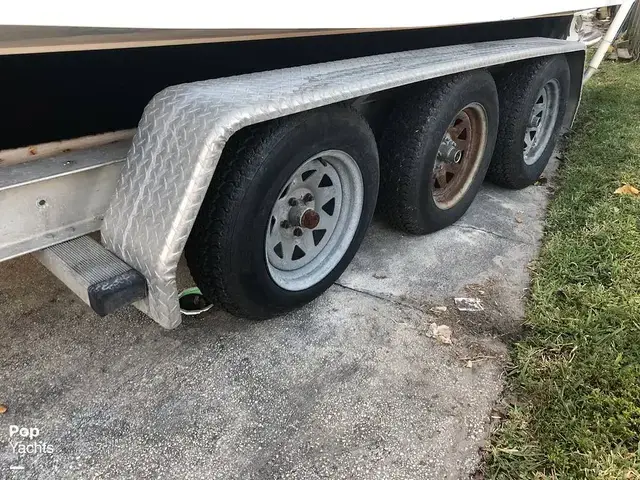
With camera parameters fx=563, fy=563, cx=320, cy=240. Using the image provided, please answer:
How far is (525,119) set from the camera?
3600 millimetres

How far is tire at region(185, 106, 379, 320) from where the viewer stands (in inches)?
78.2

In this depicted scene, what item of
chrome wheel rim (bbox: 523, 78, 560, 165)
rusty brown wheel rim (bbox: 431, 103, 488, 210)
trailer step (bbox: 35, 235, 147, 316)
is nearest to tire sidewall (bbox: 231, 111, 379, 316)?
trailer step (bbox: 35, 235, 147, 316)

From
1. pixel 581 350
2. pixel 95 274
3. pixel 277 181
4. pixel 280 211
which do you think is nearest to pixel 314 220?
pixel 280 211

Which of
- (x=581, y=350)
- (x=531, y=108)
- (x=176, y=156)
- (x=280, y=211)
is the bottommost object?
(x=581, y=350)

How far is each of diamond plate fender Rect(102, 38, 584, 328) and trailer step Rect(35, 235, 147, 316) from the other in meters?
0.04

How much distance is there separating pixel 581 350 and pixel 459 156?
1376 mm

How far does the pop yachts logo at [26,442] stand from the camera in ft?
6.23

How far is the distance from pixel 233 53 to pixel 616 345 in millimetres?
1984

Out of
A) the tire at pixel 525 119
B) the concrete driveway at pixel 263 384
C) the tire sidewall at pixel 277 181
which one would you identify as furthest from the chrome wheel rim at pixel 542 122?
the tire sidewall at pixel 277 181

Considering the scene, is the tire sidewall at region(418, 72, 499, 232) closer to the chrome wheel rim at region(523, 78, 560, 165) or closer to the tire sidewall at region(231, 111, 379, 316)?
the tire sidewall at region(231, 111, 379, 316)

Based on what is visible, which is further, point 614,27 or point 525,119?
point 614,27

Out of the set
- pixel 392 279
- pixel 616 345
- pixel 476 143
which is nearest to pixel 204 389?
pixel 392 279

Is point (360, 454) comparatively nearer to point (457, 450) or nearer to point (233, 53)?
point (457, 450)

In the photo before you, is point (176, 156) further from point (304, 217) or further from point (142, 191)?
point (304, 217)
